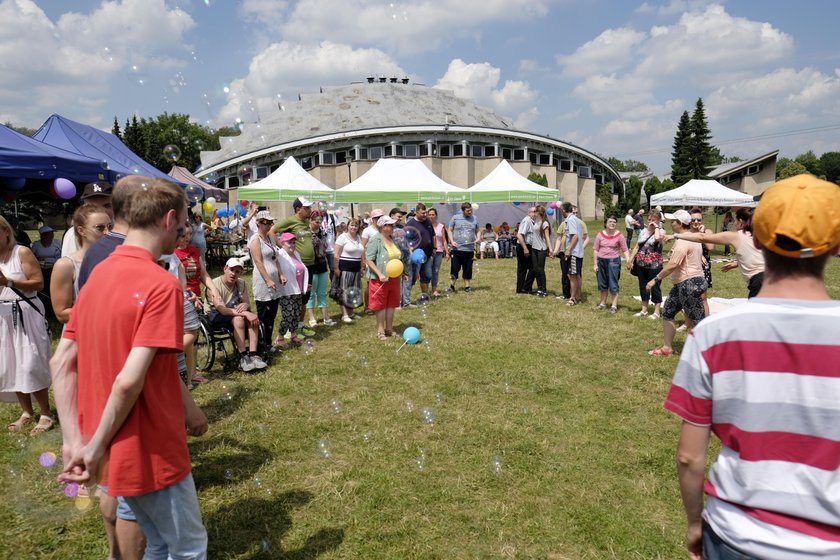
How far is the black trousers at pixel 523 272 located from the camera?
11.3 m

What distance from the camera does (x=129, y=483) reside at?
1767 mm

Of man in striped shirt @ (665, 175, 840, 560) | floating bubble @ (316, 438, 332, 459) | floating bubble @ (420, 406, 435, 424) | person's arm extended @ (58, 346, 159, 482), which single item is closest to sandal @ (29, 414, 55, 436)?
floating bubble @ (316, 438, 332, 459)

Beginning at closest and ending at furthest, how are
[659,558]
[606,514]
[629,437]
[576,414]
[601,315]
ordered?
[659,558]
[606,514]
[629,437]
[576,414]
[601,315]

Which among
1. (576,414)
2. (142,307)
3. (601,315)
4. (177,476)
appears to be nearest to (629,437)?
(576,414)

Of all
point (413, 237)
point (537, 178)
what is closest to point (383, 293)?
point (413, 237)

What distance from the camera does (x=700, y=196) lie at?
2062 cm

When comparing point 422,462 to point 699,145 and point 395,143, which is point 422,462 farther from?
point 699,145

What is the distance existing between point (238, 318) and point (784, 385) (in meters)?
5.90

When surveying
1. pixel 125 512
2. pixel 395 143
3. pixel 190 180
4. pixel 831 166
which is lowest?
pixel 125 512

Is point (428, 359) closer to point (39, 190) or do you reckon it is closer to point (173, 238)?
point (173, 238)

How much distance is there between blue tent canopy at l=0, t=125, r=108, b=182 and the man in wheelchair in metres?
4.19

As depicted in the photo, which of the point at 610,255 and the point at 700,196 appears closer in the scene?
the point at 610,255

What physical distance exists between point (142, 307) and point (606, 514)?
316 centimetres

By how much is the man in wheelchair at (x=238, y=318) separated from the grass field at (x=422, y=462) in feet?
0.93
